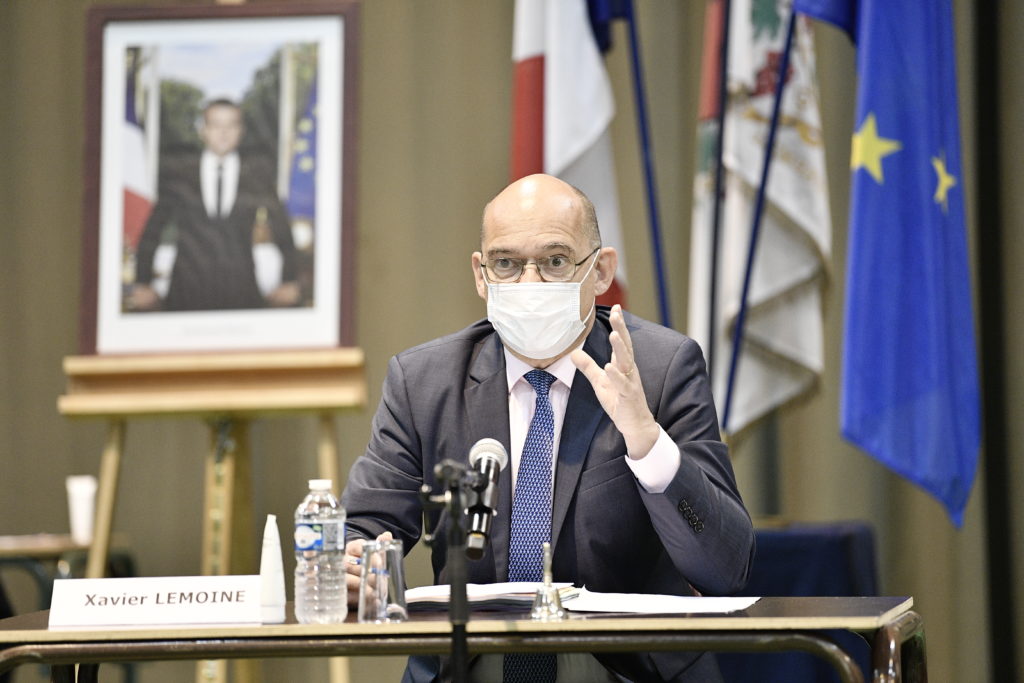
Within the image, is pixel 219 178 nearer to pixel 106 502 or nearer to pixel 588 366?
pixel 106 502

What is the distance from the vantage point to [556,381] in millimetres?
2412

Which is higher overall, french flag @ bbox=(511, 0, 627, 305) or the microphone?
french flag @ bbox=(511, 0, 627, 305)

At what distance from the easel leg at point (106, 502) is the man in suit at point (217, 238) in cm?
42

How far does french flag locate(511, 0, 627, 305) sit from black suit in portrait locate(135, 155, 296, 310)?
0.87 metres

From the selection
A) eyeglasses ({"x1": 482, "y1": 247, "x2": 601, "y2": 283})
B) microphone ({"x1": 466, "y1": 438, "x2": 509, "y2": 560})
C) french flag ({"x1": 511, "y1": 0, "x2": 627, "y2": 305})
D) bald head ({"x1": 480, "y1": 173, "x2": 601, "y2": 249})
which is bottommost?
microphone ({"x1": 466, "y1": 438, "x2": 509, "y2": 560})

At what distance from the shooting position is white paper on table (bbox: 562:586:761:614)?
178 centimetres

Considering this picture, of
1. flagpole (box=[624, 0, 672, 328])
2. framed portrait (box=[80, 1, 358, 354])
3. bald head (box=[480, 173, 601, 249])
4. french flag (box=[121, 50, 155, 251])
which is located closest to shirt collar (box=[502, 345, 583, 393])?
bald head (box=[480, 173, 601, 249])

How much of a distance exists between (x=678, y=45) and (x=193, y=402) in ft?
8.38

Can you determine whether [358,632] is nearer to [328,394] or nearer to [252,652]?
[252,652]

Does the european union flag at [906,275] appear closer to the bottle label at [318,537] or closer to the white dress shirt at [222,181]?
the white dress shirt at [222,181]

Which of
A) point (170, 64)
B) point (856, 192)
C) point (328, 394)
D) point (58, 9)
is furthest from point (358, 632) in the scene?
point (58, 9)

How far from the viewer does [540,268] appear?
240 cm

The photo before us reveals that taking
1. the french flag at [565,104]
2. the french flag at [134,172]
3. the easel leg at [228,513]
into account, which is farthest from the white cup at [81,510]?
the french flag at [565,104]

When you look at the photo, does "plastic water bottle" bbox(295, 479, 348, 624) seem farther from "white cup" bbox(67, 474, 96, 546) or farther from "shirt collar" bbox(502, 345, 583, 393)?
"white cup" bbox(67, 474, 96, 546)
